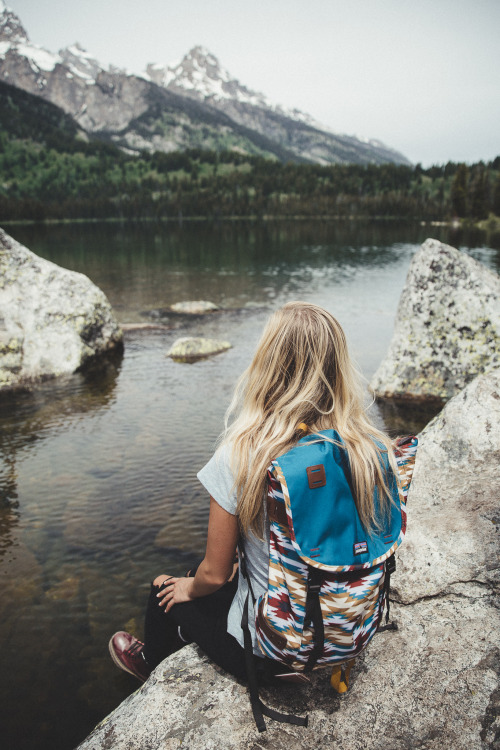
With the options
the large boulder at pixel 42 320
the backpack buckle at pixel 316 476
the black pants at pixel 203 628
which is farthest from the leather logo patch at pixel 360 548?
the large boulder at pixel 42 320

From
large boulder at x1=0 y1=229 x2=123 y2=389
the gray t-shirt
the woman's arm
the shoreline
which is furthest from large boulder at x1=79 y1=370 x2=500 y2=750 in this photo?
the shoreline

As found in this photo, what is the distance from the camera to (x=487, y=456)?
4.56 m

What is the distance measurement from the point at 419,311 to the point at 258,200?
18366cm

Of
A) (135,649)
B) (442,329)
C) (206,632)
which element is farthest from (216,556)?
(442,329)

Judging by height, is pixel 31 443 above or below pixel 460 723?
below

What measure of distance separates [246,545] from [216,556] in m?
0.20

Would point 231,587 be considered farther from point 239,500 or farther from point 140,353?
point 140,353

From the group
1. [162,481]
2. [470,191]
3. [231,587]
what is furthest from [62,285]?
[470,191]

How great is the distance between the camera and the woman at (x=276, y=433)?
2436 millimetres

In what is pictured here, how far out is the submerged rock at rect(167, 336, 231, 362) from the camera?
15.9 metres

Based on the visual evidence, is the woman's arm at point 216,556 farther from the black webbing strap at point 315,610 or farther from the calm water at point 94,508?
the calm water at point 94,508

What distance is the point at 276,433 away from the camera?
248 cm

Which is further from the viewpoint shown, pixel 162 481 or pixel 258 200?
pixel 258 200

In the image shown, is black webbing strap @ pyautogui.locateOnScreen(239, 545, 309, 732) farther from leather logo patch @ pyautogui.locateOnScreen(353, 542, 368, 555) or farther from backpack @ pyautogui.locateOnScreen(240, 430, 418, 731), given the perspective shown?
leather logo patch @ pyautogui.locateOnScreen(353, 542, 368, 555)
